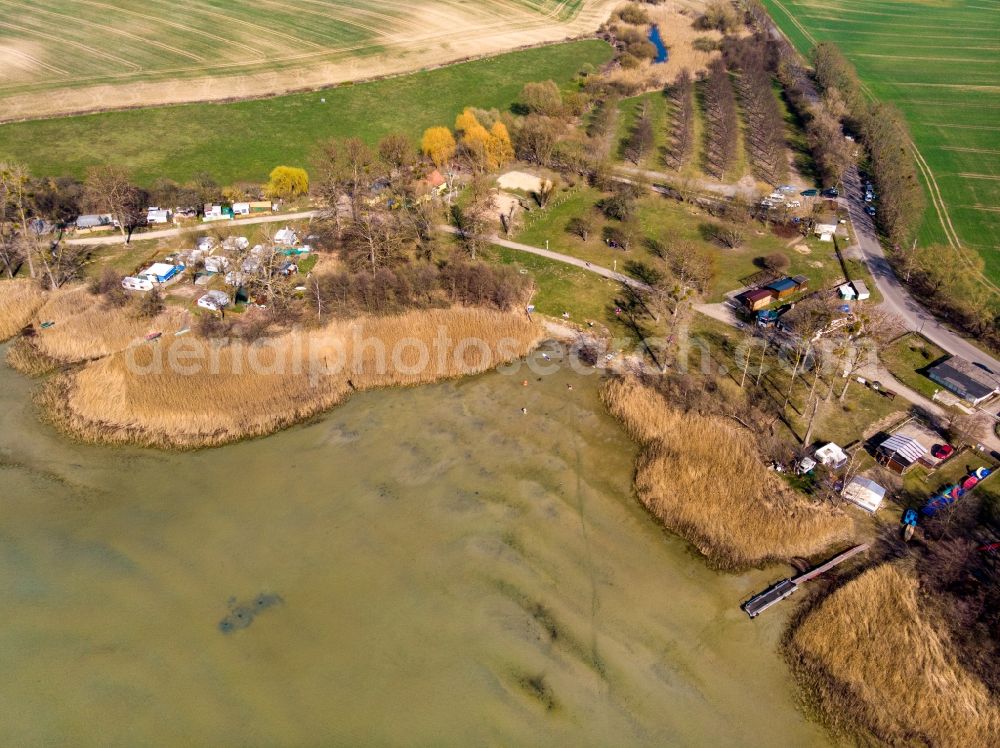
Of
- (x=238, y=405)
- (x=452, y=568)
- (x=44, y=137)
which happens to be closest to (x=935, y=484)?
(x=452, y=568)

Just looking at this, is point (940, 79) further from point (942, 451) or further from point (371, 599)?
point (371, 599)

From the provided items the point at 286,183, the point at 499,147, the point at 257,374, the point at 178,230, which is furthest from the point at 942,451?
the point at 178,230

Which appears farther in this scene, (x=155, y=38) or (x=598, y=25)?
(x=598, y=25)

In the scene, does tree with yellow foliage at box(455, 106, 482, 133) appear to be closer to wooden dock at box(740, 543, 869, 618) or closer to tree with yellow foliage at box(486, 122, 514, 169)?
tree with yellow foliage at box(486, 122, 514, 169)

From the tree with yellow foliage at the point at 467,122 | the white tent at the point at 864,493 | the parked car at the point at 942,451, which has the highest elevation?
the tree with yellow foliage at the point at 467,122

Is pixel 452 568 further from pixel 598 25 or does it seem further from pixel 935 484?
pixel 598 25

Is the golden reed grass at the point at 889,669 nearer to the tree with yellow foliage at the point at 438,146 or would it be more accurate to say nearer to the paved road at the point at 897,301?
the paved road at the point at 897,301

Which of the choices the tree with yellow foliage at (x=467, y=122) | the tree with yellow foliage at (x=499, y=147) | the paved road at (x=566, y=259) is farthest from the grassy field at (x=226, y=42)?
the paved road at (x=566, y=259)

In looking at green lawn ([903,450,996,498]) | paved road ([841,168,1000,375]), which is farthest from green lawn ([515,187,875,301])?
green lawn ([903,450,996,498])
